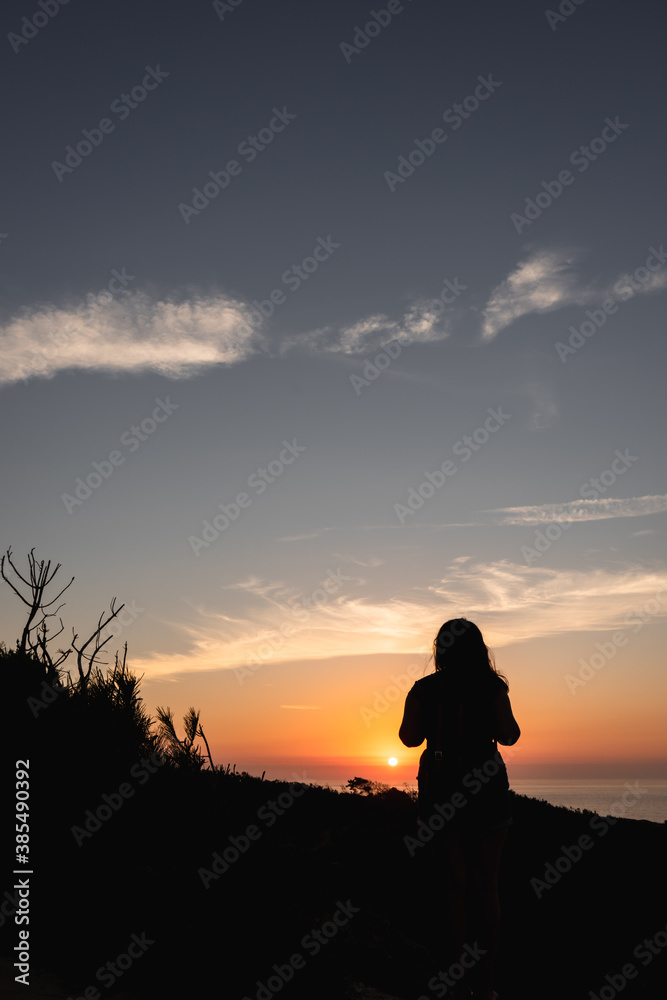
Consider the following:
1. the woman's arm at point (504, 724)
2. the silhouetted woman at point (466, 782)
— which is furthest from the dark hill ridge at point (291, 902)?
the woman's arm at point (504, 724)

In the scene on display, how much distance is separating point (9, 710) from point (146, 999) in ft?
13.3

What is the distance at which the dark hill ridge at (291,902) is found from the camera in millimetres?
5172

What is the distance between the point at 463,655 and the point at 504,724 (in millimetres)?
521

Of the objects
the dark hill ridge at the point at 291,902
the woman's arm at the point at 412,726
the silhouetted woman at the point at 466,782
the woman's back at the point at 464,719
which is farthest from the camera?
the dark hill ridge at the point at 291,902

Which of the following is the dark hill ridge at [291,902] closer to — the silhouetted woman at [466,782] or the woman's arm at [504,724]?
the silhouetted woman at [466,782]

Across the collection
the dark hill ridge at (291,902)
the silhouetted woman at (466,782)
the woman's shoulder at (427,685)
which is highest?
the woman's shoulder at (427,685)

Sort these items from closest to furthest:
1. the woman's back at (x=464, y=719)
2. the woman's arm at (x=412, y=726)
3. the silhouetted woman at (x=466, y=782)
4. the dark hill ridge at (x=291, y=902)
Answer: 1. the silhouetted woman at (x=466, y=782)
2. the woman's back at (x=464, y=719)
3. the woman's arm at (x=412, y=726)
4. the dark hill ridge at (x=291, y=902)

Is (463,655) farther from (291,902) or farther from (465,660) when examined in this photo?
(291,902)

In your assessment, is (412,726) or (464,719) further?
(412,726)

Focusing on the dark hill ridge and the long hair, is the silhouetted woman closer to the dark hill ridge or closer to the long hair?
the long hair

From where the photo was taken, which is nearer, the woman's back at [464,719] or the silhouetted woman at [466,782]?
the silhouetted woman at [466,782]

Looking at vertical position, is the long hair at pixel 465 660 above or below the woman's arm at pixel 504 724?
above

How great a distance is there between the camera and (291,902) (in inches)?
246

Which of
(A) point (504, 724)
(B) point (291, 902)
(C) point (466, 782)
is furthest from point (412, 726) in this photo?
(B) point (291, 902)
